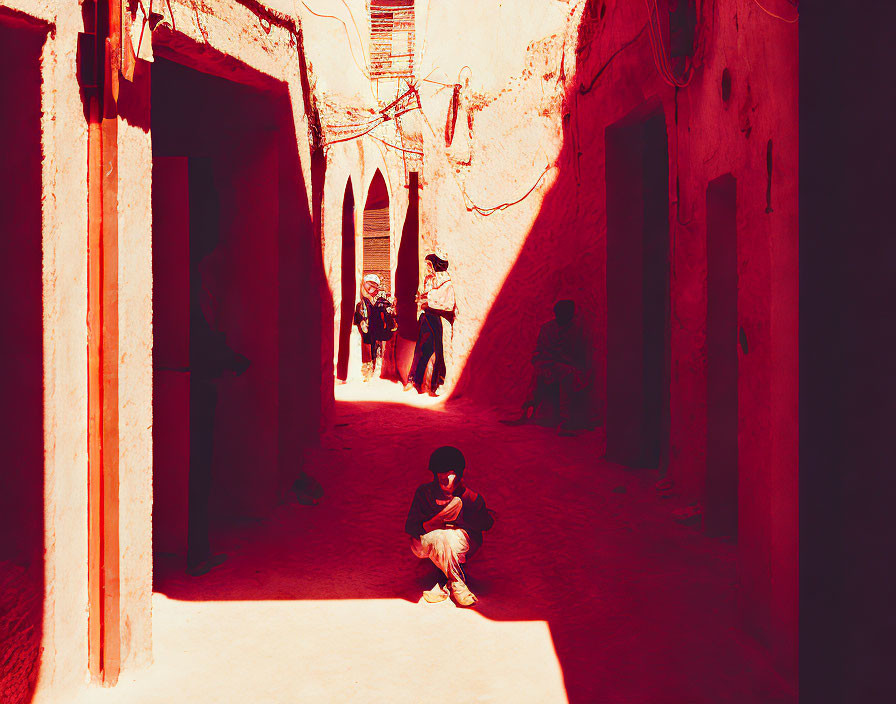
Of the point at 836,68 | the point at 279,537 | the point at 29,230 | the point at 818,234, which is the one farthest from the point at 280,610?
the point at 836,68

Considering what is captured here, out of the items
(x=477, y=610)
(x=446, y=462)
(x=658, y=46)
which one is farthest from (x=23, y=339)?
(x=658, y=46)

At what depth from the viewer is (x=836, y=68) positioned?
10.7ft

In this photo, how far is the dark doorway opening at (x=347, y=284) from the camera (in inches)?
572

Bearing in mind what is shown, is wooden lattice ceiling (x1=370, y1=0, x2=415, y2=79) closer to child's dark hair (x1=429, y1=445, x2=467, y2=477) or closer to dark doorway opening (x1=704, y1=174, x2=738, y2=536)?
dark doorway opening (x1=704, y1=174, x2=738, y2=536)

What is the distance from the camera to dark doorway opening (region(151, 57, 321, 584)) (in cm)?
564

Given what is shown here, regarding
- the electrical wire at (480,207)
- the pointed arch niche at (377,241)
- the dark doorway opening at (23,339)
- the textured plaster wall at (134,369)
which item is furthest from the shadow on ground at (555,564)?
the pointed arch niche at (377,241)

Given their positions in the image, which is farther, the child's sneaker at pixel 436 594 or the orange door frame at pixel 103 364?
the child's sneaker at pixel 436 594

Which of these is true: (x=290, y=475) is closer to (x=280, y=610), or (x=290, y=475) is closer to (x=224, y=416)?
(x=224, y=416)

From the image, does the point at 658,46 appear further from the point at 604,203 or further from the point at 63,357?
the point at 63,357

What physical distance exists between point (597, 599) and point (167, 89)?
512 centimetres

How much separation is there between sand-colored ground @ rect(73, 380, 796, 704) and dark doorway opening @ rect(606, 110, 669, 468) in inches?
27.7

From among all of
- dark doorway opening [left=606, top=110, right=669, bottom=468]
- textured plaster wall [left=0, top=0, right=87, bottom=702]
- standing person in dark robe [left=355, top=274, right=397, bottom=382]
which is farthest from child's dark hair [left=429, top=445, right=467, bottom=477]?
A: standing person in dark robe [left=355, top=274, right=397, bottom=382]

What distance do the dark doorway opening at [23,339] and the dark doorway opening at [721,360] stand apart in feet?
15.7

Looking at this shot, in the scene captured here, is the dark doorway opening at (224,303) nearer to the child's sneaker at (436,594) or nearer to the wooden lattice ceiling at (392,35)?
the child's sneaker at (436,594)
